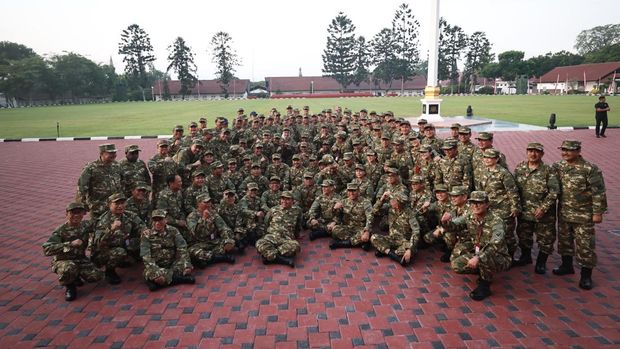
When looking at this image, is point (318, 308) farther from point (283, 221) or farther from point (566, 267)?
point (566, 267)

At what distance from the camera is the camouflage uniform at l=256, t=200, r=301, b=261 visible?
562 centimetres

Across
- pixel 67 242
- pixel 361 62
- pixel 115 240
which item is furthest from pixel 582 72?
pixel 67 242

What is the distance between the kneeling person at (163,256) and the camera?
4.89 metres

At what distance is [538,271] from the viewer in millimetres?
5078

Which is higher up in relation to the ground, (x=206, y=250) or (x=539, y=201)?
(x=539, y=201)

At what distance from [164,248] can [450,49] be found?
254 feet

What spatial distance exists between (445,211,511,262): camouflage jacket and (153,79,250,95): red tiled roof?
249 ft

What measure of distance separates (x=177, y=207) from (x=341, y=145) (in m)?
4.72

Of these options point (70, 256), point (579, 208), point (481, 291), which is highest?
point (579, 208)

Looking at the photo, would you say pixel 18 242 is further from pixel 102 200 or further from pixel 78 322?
pixel 78 322

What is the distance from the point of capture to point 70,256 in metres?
4.87

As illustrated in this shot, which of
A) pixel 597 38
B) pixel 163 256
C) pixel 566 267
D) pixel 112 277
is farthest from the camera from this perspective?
pixel 597 38

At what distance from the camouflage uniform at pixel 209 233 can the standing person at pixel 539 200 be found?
4.25 metres

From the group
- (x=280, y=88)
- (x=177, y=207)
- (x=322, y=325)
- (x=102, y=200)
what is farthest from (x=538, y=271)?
(x=280, y=88)
